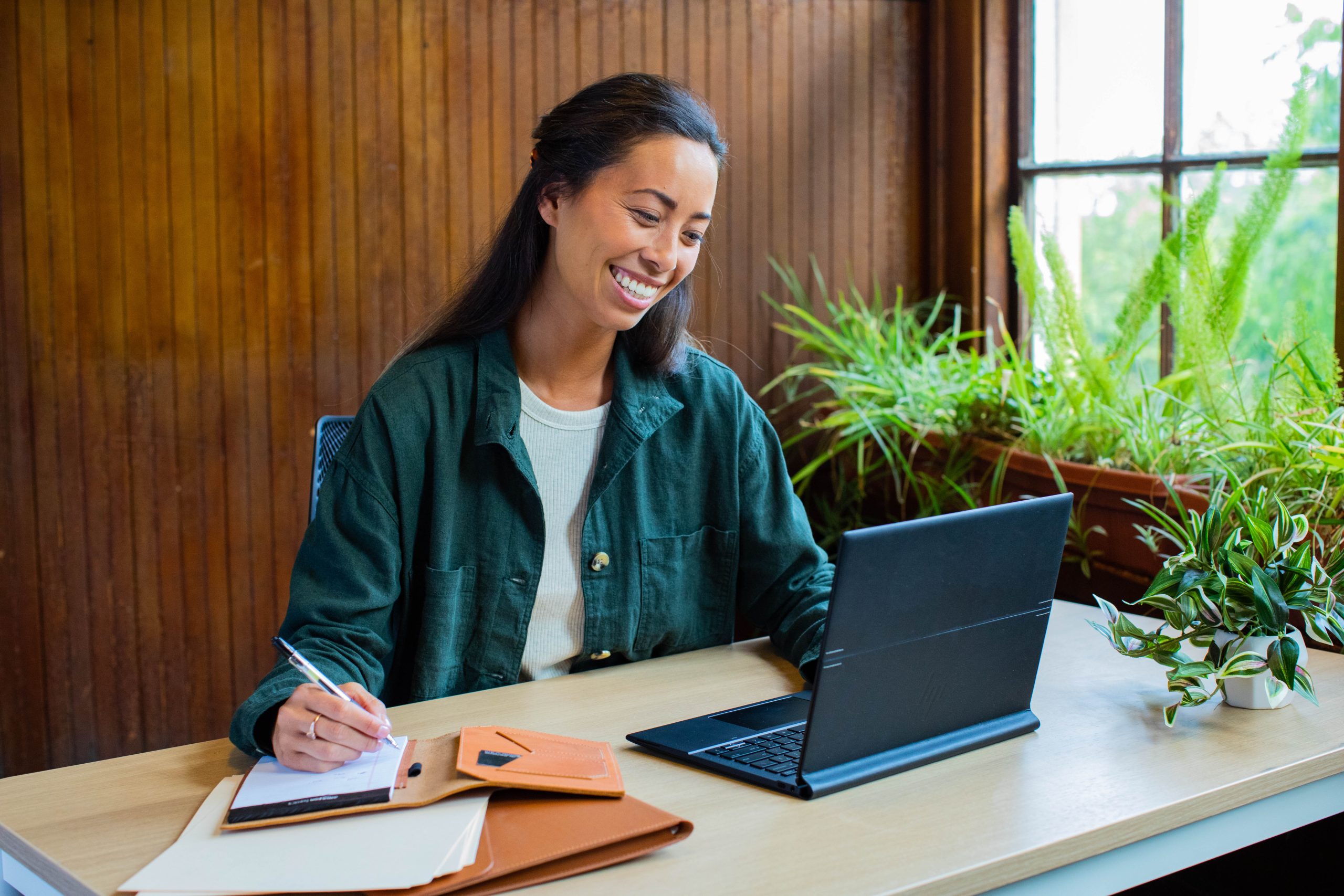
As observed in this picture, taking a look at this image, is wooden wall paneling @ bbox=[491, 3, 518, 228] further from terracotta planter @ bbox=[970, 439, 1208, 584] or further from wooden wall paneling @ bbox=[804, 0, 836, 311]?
terracotta planter @ bbox=[970, 439, 1208, 584]

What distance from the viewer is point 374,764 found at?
121cm

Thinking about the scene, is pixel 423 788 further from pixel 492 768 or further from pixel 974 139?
pixel 974 139

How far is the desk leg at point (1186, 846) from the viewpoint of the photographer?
111 centimetres

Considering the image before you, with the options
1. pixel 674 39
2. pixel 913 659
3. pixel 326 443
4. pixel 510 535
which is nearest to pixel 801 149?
pixel 674 39

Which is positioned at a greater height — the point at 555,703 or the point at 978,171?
the point at 978,171

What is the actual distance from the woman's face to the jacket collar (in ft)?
0.37

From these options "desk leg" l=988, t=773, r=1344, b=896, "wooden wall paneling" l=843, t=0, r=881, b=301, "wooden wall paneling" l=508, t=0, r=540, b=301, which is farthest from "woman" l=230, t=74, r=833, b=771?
"wooden wall paneling" l=843, t=0, r=881, b=301

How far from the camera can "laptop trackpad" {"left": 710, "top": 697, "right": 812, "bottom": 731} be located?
140 centimetres

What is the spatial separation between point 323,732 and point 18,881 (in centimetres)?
30

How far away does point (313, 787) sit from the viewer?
1159 millimetres

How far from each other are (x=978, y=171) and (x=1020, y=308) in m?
0.42

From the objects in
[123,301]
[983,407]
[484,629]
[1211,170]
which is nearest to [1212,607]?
[484,629]

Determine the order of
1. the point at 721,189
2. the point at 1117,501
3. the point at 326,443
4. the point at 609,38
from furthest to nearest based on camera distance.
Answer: the point at 721,189 → the point at 609,38 → the point at 1117,501 → the point at 326,443

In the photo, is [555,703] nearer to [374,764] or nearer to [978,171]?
[374,764]
